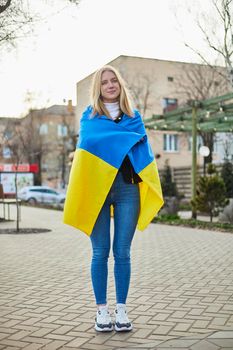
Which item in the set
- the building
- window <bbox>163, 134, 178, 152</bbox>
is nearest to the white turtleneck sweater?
the building

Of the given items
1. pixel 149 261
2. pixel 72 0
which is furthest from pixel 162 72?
pixel 149 261

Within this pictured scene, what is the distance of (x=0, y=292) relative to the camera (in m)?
5.52

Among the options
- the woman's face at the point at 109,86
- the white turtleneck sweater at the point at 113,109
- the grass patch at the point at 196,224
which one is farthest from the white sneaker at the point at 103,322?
the grass patch at the point at 196,224

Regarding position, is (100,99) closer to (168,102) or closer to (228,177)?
(228,177)

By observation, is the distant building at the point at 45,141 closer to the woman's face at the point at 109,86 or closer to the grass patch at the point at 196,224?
the grass patch at the point at 196,224

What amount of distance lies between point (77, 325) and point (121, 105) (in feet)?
5.83

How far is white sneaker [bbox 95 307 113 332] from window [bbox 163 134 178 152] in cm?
4388

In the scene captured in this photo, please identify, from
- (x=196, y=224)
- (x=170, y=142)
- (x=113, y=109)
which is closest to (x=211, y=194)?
(x=196, y=224)

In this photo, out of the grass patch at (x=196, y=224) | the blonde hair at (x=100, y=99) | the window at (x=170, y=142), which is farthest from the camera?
the window at (x=170, y=142)

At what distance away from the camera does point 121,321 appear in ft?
12.7

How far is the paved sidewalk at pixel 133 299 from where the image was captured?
367 centimetres

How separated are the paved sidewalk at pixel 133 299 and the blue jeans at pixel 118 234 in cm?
38

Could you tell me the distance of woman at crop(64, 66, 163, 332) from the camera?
3887 millimetres

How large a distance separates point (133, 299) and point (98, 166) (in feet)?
5.80
